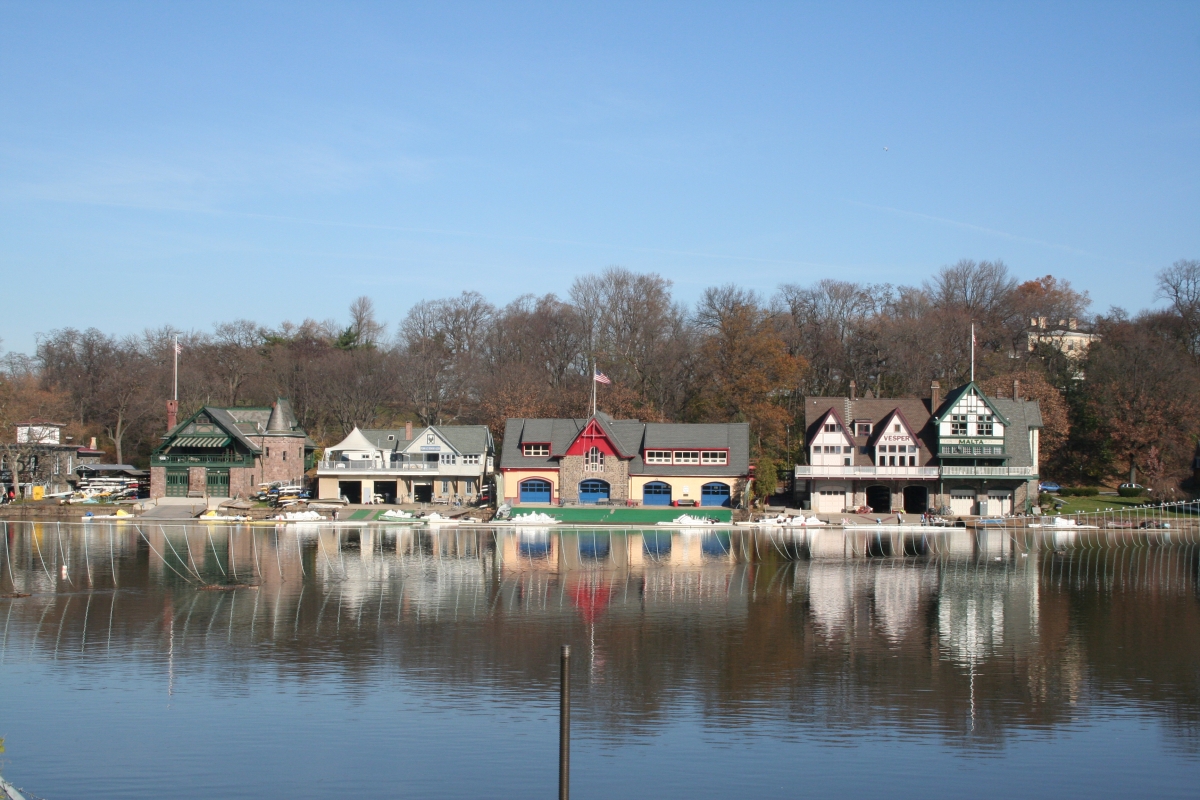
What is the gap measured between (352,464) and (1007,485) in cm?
4163

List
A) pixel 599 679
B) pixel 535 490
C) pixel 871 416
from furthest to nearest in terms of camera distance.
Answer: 1. pixel 871 416
2. pixel 535 490
3. pixel 599 679

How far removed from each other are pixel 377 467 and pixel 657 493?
18425 millimetres

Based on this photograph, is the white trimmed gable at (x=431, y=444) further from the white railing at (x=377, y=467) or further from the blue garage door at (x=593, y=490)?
the blue garage door at (x=593, y=490)

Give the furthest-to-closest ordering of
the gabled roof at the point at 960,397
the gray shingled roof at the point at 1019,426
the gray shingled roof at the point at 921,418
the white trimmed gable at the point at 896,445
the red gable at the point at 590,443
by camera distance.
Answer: the red gable at the point at 590,443, the gray shingled roof at the point at 921,418, the white trimmed gable at the point at 896,445, the gray shingled roof at the point at 1019,426, the gabled roof at the point at 960,397

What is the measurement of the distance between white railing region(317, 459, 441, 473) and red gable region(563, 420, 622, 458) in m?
9.72

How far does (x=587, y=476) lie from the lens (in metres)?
65.4

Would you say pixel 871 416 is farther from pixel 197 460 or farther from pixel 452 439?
pixel 197 460

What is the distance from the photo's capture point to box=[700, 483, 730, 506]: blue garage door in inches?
2571

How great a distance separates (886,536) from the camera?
184ft

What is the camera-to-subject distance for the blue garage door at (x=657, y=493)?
216 feet

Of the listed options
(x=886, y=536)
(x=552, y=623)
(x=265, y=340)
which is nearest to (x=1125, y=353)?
(x=886, y=536)

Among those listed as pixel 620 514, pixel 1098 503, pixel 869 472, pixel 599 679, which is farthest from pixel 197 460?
pixel 1098 503

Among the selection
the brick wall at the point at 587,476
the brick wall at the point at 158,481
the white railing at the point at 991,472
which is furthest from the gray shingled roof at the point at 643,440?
the brick wall at the point at 158,481

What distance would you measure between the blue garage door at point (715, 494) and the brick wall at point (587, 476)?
192 inches
